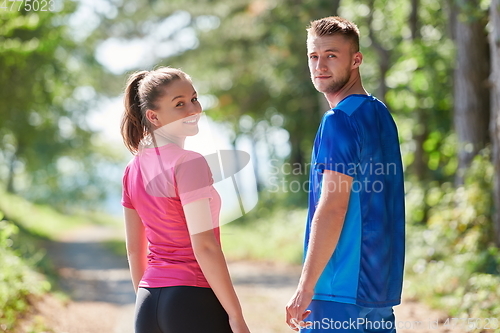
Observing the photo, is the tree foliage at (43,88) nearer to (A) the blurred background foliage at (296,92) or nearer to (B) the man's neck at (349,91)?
(A) the blurred background foliage at (296,92)

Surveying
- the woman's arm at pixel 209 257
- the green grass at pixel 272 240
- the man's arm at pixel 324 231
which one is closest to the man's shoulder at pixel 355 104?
the man's arm at pixel 324 231

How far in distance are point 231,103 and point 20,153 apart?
27.0 feet

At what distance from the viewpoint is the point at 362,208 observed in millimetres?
2643

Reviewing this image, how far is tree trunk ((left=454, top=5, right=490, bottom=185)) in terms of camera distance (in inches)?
402

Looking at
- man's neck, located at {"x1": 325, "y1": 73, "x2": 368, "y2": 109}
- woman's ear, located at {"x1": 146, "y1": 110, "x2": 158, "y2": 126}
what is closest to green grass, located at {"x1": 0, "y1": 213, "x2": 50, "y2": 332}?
woman's ear, located at {"x1": 146, "y1": 110, "x2": 158, "y2": 126}

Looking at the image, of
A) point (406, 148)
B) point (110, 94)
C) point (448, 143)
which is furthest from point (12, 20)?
point (110, 94)

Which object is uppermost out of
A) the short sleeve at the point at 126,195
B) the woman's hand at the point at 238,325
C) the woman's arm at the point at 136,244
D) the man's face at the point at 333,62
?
the man's face at the point at 333,62

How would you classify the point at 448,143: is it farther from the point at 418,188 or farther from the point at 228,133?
the point at 228,133

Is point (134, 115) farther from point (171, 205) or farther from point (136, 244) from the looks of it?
point (136, 244)

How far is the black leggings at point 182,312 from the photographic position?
8.21 ft

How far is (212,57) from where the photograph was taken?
71.4 feet

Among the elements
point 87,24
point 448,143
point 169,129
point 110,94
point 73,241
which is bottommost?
point 73,241

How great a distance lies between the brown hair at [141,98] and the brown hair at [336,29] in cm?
66

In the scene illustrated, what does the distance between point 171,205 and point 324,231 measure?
26.0 inches
